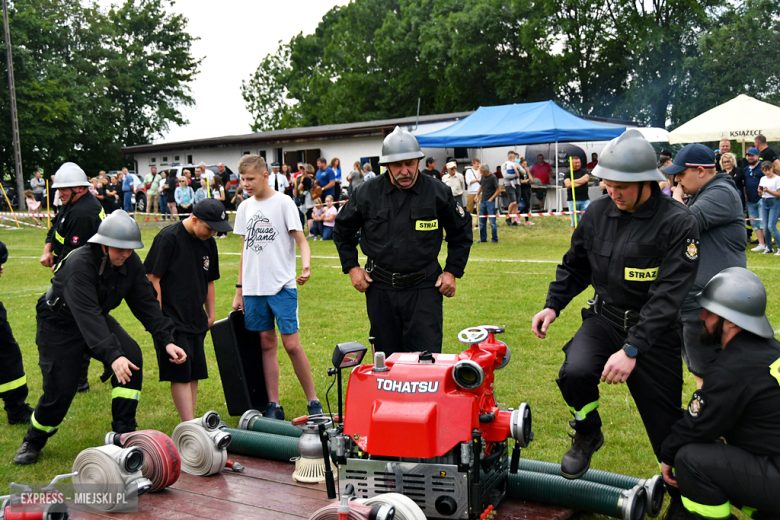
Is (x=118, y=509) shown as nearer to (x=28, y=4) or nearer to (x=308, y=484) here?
(x=308, y=484)

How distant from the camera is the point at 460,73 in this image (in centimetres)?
4522

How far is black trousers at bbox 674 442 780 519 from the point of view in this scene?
11.1 feet

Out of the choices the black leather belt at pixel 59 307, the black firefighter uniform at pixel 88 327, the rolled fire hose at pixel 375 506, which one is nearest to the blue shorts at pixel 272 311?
the black firefighter uniform at pixel 88 327

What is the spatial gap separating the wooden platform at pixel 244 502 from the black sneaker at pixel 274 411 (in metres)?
1.02

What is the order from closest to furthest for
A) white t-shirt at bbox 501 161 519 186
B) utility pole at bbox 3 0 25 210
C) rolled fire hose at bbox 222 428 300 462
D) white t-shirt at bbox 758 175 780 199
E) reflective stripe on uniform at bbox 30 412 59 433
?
rolled fire hose at bbox 222 428 300 462 → reflective stripe on uniform at bbox 30 412 59 433 → white t-shirt at bbox 758 175 780 199 → white t-shirt at bbox 501 161 519 186 → utility pole at bbox 3 0 25 210

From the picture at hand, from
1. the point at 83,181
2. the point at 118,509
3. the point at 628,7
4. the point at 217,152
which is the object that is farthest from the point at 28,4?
the point at 118,509

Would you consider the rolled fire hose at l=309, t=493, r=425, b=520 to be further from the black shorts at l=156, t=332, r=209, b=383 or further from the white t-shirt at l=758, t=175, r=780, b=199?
the white t-shirt at l=758, t=175, r=780, b=199

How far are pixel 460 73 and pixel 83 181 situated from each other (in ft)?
133

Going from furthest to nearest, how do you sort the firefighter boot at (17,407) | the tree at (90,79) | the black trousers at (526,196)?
the tree at (90,79) < the black trousers at (526,196) < the firefighter boot at (17,407)

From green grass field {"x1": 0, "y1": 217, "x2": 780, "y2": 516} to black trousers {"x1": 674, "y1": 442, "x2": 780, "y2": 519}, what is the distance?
134 cm

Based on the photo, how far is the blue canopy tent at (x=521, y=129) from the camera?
21031 mm

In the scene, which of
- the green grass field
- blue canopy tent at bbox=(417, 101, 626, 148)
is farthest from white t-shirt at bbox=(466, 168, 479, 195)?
the green grass field

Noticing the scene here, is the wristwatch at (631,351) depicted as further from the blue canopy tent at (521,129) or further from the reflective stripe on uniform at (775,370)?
the blue canopy tent at (521,129)

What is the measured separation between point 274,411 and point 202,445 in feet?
4.08
